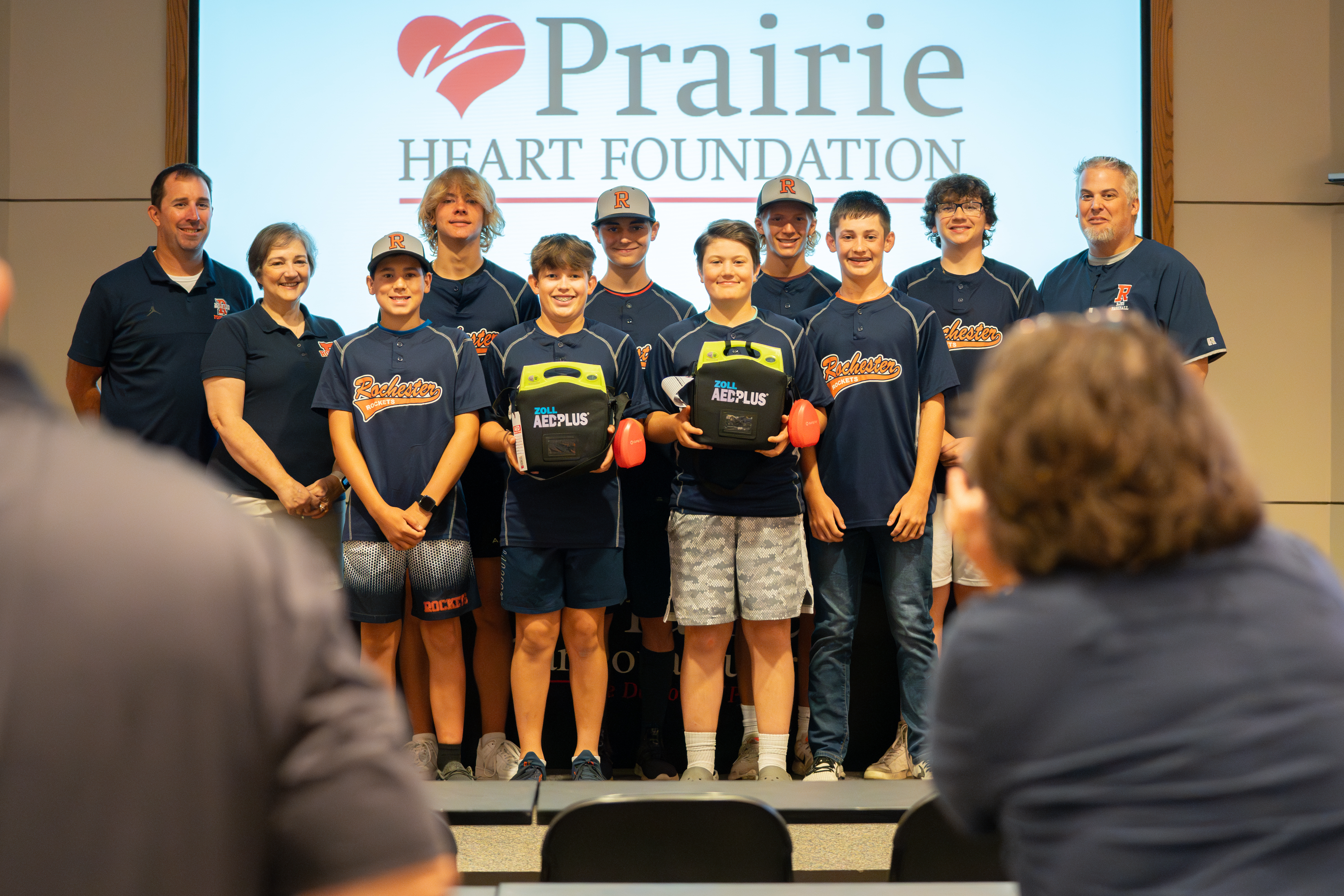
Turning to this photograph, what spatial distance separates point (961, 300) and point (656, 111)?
179cm

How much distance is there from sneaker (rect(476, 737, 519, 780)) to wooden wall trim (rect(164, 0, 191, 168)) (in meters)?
2.98

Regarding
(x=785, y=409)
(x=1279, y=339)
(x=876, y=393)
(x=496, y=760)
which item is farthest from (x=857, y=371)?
(x=1279, y=339)

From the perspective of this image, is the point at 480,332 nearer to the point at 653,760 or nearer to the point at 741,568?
the point at 741,568

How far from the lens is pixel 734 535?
11.4ft

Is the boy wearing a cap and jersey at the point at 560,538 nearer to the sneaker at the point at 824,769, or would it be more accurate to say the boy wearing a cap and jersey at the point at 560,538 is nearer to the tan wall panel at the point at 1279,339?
the sneaker at the point at 824,769

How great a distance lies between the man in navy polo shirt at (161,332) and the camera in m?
3.95

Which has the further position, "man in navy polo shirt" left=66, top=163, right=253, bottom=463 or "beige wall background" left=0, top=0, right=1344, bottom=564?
"beige wall background" left=0, top=0, right=1344, bottom=564

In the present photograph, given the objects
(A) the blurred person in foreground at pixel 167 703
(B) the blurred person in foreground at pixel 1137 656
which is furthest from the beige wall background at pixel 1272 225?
(A) the blurred person in foreground at pixel 167 703

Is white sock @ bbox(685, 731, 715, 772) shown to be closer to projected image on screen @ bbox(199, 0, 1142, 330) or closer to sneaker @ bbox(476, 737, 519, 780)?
sneaker @ bbox(476, 737, 519, 780)

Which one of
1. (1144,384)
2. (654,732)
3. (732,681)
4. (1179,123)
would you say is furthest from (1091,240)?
(1144,384)

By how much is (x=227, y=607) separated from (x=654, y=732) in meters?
3.29

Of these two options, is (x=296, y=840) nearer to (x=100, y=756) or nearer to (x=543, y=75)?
(x=100, y=756)

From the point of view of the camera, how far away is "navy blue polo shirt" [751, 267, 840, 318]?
406 centimetres

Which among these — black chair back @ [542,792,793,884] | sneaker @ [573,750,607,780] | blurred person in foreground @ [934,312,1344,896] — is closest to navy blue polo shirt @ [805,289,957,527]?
sneaker @ [573,750,607,780]
